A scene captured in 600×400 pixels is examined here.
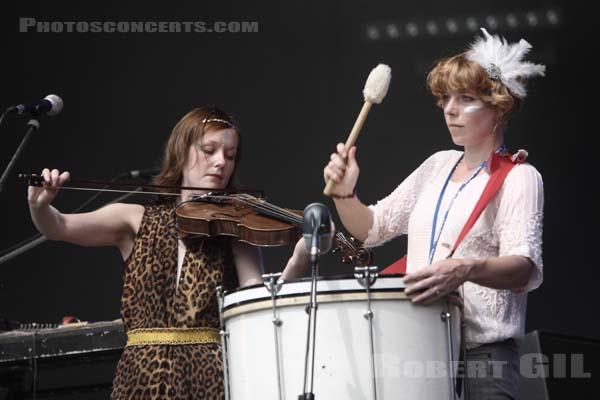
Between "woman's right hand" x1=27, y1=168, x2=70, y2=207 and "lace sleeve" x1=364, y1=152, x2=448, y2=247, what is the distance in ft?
3.35

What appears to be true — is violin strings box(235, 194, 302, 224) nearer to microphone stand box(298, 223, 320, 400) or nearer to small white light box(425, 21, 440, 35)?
microphone stand box(298, 223, 320, 400)

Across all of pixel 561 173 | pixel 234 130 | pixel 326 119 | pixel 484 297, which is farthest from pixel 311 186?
pixel 484 297

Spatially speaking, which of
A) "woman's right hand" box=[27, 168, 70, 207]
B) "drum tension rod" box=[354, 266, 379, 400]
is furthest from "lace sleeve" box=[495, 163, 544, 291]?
"woman's right hand" box=[27, 168, 70, 207]

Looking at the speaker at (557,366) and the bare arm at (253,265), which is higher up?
the bare arm at (253,265)

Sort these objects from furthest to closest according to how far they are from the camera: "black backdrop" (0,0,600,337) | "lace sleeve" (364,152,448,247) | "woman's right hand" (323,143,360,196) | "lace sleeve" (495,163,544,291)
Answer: "black backdrop" (0,0,600,337) → "lace sleeve" (364,152,448,247) → "woman's right hand" (323,143,360,196) → "lace sleeve" (495,163,544,291)

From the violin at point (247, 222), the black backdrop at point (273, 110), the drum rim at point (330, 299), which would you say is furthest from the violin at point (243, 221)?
the black backdrop at point (273, 110)

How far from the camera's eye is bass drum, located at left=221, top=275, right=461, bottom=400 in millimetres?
2547

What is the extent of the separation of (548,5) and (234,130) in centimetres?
203

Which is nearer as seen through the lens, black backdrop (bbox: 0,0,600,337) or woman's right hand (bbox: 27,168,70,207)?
woman's right hand (bbox: 27,168,70,207)

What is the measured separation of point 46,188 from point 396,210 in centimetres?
115

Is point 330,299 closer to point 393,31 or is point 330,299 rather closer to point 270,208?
point 270,208

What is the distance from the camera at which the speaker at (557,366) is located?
335 cm

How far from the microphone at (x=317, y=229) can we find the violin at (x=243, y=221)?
613mm

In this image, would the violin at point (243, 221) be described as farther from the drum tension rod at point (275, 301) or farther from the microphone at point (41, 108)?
the microphone at point (41, 108)
